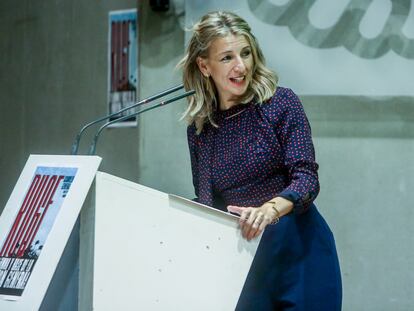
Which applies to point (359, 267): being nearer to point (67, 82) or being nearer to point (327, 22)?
point (327, 22)

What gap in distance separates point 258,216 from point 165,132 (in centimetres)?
190

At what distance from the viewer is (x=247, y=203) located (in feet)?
4.86

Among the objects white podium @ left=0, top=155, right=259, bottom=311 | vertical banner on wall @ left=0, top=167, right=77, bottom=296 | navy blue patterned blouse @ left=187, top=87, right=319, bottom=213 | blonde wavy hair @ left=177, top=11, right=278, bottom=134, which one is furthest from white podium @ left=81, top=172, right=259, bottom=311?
blonde wavy hair @ left=177, top=11, right=278, bottom=134

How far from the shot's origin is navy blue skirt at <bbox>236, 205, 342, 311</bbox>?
4.54 ft

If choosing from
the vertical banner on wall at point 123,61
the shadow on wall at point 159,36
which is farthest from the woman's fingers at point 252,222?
the vertical banner on wall at point 123,61

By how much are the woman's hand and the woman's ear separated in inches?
18.6

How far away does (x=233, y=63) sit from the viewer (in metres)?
1.54

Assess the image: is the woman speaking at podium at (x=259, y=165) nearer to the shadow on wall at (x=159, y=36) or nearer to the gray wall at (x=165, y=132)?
the gray wall at (x=165, y=132)

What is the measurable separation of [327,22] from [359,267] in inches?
45.7

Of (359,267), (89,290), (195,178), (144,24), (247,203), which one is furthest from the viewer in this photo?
(144,24)

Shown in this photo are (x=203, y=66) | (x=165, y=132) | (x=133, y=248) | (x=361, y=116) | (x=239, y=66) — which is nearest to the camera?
(x=133, y=248)

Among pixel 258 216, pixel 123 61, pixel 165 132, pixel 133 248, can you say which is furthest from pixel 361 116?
pixel 133 248

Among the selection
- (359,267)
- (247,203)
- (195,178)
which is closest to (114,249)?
(247,203)

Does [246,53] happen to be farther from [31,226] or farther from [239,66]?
[31,226]
